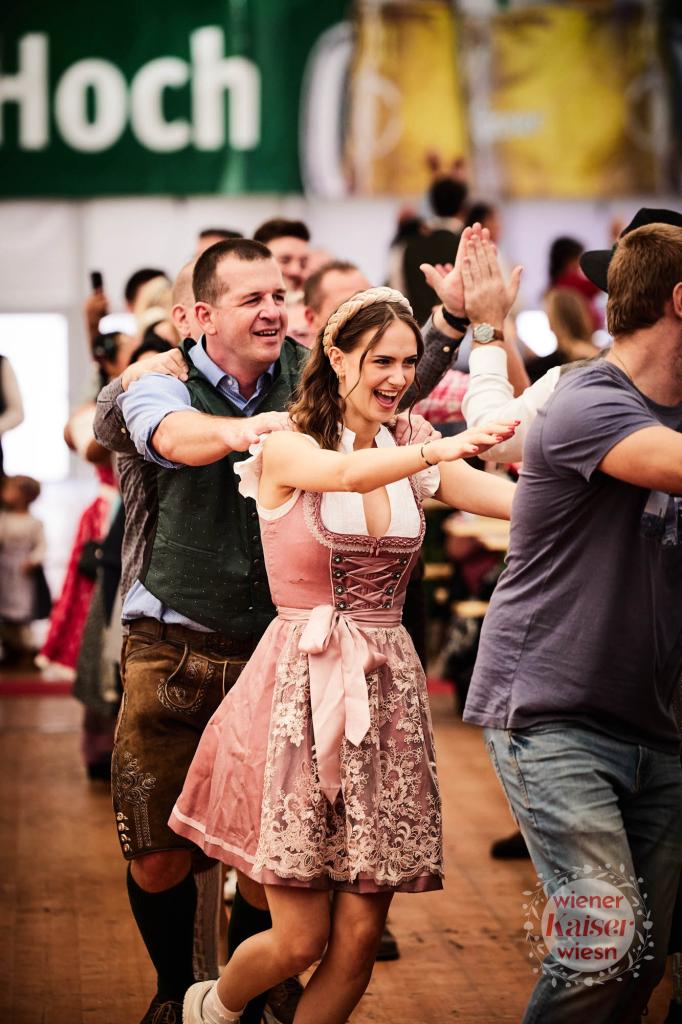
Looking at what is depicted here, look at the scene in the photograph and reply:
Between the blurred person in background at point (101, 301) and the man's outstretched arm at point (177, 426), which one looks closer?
the man's outstretched arm at point (177, 426)

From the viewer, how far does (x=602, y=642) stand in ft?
8.05

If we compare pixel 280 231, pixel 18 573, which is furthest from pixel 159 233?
pixel 280 231

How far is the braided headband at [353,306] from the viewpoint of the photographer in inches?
114

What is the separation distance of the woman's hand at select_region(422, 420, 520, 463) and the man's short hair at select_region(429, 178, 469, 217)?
5181 mm

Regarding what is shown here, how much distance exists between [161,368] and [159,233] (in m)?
10.4

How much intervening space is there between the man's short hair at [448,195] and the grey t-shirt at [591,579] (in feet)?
16.8

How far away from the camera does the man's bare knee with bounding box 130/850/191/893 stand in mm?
3342

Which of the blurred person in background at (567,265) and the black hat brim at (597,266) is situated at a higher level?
the black hat brim at (597,266)

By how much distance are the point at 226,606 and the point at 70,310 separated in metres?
10.7

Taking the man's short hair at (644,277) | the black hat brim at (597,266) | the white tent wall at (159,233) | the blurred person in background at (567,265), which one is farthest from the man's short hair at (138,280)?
the white tent wall at (159,233)

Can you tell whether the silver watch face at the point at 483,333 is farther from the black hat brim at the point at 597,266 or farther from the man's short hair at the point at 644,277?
the man's short hair at the point at 644,277

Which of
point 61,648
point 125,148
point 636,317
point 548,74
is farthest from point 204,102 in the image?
point 636,317

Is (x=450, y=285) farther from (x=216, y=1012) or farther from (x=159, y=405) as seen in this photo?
(x=216, y=1012)

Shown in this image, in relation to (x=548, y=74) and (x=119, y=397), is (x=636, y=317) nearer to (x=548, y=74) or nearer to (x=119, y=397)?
(x=119, y=397)
